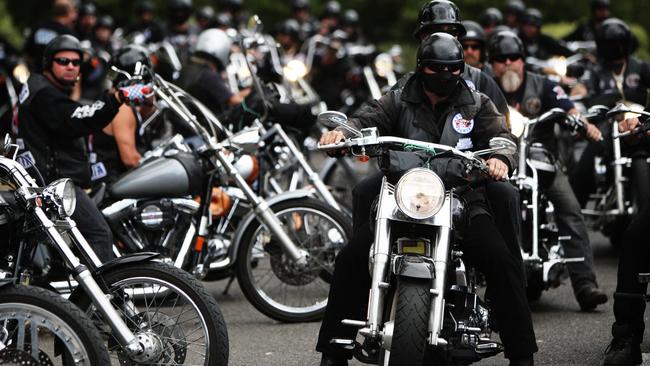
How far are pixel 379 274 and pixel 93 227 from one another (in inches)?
91.5

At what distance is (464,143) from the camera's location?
5484mm

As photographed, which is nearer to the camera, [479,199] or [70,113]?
[479,199]

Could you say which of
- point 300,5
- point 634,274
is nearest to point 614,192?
point 634,274

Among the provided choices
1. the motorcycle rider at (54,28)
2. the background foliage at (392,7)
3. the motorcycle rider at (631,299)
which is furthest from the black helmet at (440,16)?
the background foliage at (392,7)

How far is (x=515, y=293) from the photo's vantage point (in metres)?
5.22

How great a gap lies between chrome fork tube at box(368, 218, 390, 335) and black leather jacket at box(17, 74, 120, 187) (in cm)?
230

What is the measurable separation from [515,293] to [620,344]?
0.88 m

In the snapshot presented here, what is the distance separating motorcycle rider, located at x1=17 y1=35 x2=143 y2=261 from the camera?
658cm

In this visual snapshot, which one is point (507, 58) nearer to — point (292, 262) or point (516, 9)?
point (292, 262)

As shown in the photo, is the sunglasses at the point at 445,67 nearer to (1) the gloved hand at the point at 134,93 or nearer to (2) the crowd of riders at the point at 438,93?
(2) the crowd of riders at the point at 438,93

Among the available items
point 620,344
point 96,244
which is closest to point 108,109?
point 96,244

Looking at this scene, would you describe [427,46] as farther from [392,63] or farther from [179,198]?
[392,63]

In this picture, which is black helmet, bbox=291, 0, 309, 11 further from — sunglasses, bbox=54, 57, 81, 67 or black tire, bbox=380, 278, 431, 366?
black tire, bbox=380, 278, 431, 366

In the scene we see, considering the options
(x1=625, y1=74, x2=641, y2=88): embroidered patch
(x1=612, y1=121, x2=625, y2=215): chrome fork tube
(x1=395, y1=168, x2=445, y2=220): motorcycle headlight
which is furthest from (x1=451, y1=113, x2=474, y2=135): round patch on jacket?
(x1=625, y1=74, x2=641, y2=88): embroidered patch
